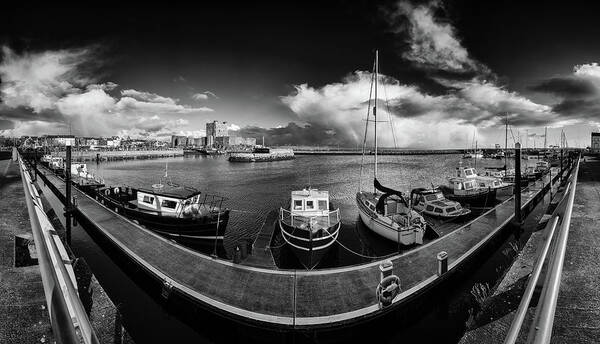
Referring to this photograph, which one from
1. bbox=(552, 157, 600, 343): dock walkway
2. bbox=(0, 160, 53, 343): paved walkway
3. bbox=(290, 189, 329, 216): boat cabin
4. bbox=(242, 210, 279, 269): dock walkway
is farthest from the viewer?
bbox=(290, 189, 329, 216): boat cabin

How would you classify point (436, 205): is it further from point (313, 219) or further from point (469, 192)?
point (313, 219)

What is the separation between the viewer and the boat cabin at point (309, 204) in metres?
19.1

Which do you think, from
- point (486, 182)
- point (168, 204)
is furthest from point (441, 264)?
point (486, 182)

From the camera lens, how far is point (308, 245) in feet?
52.3

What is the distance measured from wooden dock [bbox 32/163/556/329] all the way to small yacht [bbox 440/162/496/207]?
18066 millimetres

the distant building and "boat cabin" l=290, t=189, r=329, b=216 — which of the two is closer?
"boat cabin" l=290, t=189, r=329, b=216

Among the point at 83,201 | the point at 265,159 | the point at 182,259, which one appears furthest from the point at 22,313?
the point at 265,159

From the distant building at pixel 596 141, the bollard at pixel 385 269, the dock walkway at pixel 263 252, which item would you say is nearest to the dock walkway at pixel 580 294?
the bollard at pixel 385 269

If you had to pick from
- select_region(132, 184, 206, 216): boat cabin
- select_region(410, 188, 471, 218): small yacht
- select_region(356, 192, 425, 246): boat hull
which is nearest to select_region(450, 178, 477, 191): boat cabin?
select_region(410, 188, 471, 218): small yacht

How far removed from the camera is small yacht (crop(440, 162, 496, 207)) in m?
31.5

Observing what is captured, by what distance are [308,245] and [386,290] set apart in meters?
7.47

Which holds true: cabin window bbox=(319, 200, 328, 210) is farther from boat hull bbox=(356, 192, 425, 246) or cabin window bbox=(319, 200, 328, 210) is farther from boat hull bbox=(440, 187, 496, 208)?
boat hull bbox=(440, 187, 496, 208)

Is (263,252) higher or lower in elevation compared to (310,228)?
lower

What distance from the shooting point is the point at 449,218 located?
76.7ft
